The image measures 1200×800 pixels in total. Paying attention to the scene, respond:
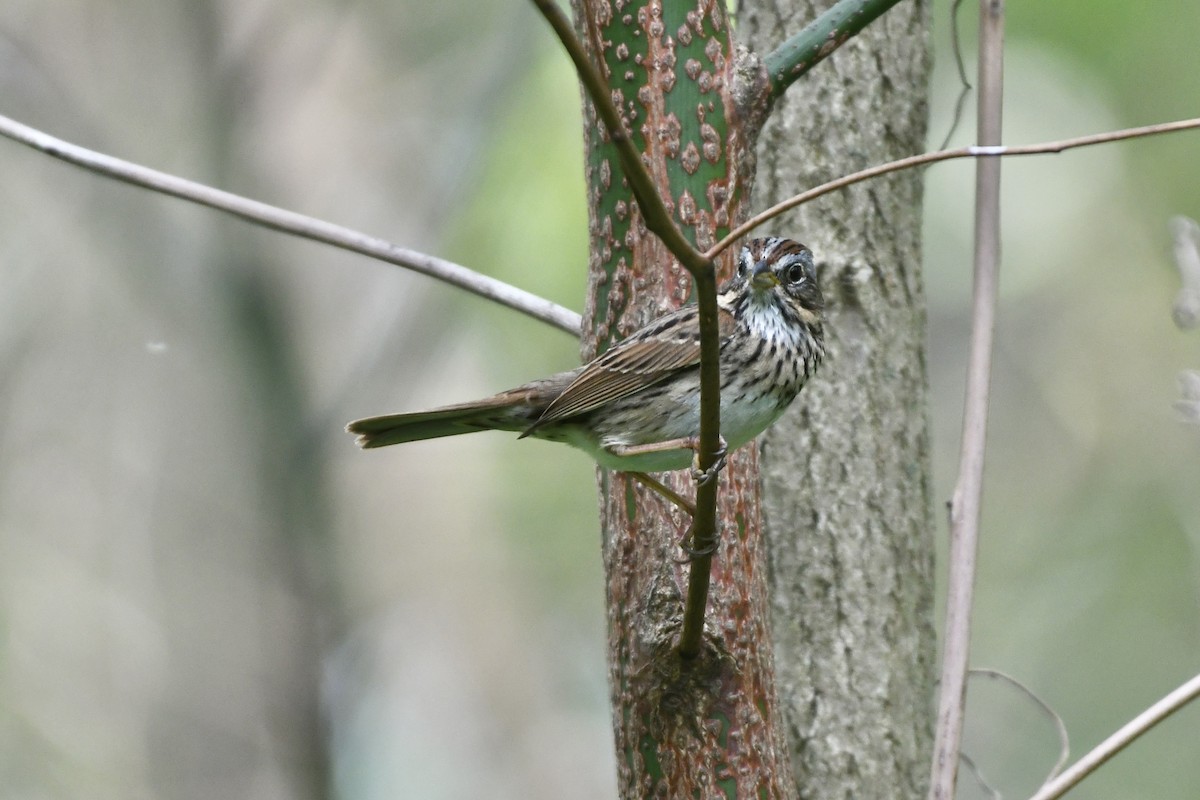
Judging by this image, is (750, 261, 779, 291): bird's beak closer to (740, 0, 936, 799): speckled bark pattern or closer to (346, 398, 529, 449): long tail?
(740, 0, 936, 799): speckled bark pattern

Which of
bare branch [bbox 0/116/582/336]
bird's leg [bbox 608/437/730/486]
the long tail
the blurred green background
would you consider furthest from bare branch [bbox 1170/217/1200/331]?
the blurred green background

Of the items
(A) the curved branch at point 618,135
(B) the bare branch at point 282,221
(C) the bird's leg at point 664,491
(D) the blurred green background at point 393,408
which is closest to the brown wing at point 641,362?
(B) the bare branch at point 282,221

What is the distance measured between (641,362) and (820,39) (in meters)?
0.96

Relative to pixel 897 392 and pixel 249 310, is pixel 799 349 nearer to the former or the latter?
pixel 897 392

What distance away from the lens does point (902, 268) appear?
436 centimetres

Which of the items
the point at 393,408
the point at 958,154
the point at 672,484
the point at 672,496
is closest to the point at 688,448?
the point at 672,496

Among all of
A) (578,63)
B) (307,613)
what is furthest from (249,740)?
(578,63)

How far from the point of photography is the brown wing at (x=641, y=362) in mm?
3426

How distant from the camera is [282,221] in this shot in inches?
139

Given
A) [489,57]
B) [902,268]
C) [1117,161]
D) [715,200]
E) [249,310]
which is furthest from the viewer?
[1117,161]

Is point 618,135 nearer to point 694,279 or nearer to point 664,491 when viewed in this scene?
point 694,279

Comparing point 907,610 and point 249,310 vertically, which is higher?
point 249,310

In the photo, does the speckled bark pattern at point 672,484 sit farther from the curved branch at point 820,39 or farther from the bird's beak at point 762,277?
the bird's beak at point 762,277

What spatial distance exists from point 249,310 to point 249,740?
2.52m
